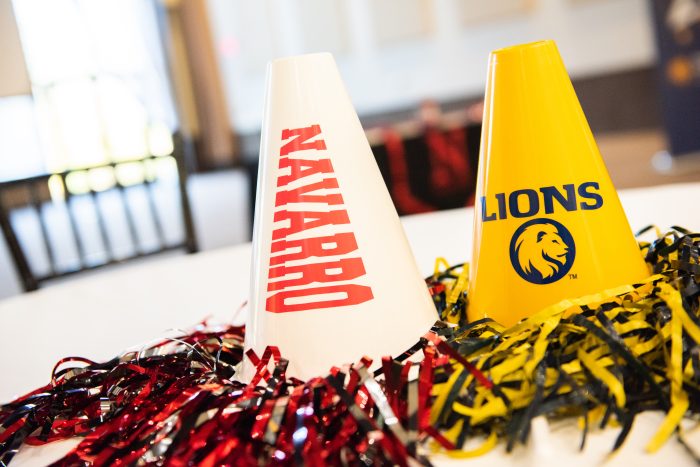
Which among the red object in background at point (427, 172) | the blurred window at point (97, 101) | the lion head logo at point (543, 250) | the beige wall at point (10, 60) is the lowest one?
the red object in background at point (427, 172)

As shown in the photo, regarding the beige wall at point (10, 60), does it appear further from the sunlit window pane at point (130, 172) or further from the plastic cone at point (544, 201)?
the sunlit window pane at point (130, 172)

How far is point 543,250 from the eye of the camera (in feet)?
1.38

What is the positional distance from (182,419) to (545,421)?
0.58 ft

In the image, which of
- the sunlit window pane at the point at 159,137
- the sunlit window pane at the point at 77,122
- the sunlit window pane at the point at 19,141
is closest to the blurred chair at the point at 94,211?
the sunlit window pane at the point at 19,141

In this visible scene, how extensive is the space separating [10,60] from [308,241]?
383mm

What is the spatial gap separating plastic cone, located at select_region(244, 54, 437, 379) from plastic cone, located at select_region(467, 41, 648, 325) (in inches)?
2.4

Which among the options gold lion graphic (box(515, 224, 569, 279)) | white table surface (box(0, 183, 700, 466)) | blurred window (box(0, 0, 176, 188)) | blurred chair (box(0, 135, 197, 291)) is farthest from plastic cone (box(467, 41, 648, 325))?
blurred window (box(0, 0, 176, 188))

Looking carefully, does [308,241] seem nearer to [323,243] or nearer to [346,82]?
[323,243]

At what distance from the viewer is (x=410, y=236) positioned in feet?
2.57

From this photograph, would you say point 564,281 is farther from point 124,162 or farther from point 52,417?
point 124,162

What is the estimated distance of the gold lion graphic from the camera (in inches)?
16.5

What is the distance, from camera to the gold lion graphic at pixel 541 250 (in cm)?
42

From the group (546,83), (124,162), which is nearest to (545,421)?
(546,83)

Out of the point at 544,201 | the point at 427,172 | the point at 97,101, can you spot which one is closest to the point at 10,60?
the point at 544,201
